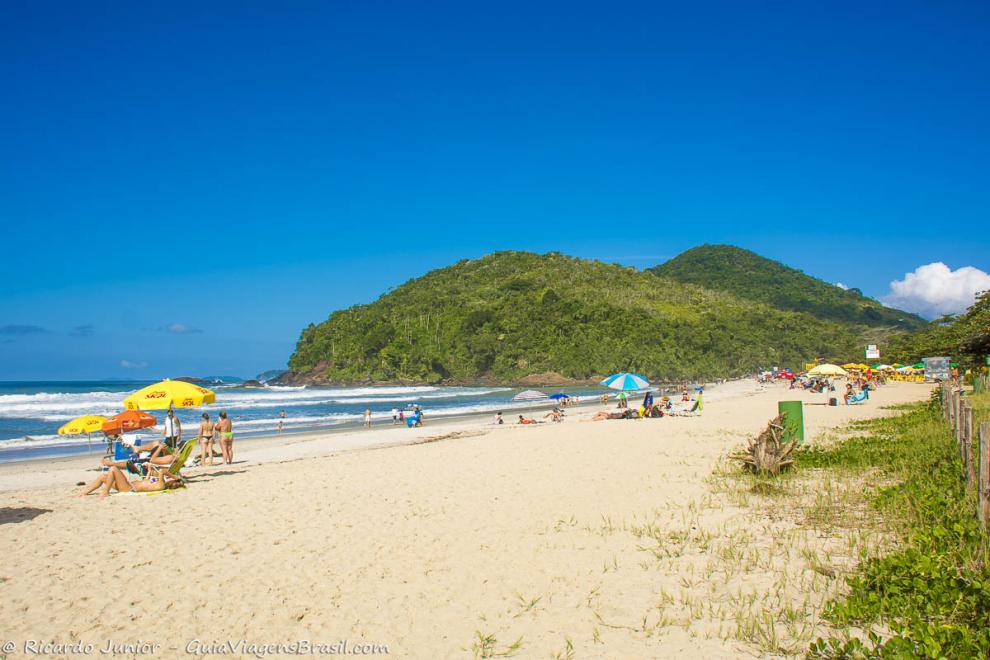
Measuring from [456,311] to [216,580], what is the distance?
107 m

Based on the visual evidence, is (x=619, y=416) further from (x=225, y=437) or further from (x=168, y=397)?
(x=168, y=397)

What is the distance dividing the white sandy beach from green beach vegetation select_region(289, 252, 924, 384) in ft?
265

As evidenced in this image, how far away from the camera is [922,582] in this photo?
4383 mm

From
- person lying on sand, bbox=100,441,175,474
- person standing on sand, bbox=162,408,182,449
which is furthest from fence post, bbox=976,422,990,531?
person standing on sand, bbox=162,408,182,449

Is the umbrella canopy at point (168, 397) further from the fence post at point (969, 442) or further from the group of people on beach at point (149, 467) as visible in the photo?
the fence post at point (969, 442)

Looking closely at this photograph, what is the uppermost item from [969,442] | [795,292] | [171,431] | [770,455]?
[795,292]

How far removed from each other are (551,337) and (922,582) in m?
94.9

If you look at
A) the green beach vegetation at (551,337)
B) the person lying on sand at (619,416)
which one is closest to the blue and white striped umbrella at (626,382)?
the person lying on sand at (619,416)

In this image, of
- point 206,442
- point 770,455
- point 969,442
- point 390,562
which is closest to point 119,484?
point 206,442

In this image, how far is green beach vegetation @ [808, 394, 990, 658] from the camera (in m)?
3.66

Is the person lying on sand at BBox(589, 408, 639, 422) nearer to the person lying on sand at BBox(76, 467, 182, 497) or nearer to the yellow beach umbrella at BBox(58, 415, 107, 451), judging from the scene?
the yellow beach umbrella at BBox(58, 415, 107, 451)

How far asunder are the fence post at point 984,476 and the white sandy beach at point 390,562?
174cm

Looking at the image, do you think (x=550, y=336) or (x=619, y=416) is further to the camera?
(x=550, y=336)

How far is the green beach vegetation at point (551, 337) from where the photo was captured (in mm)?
95125
